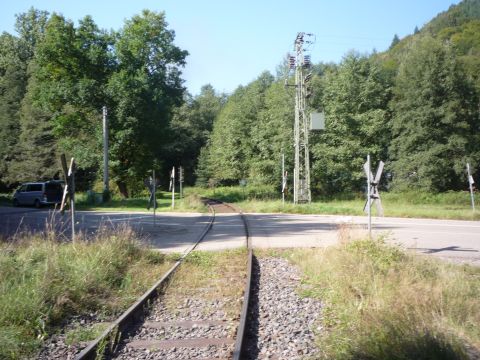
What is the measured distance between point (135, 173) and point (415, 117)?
2670 centimetres

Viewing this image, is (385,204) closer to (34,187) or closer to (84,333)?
(34,187)

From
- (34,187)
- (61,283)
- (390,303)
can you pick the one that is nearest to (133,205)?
(34,187)

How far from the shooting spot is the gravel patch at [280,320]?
5055mm

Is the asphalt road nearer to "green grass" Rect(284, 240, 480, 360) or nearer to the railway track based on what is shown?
"green grass" Rect(284, 240, 480, 360)

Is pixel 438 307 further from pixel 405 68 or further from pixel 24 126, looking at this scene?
pixel 24 126

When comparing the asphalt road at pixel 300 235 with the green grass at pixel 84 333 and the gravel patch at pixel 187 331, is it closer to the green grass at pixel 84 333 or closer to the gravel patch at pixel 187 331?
the gravel patch at pixel 187 331

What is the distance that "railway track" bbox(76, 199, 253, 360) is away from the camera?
195 inches

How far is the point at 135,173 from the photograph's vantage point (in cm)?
4009

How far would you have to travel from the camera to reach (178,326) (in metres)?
5.91

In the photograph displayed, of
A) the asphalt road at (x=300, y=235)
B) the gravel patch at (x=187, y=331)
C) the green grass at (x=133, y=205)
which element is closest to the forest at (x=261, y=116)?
the green grass at (x=133, y=205)

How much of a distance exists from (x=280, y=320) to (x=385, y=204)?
99.1 ft

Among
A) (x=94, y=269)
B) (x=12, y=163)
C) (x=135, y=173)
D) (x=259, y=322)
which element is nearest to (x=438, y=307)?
(x=259, y=322)

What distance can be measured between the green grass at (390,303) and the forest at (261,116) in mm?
30946

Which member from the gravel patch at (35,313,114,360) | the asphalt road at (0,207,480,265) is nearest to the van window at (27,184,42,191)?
the asphalt road at (0,207,480,265)
